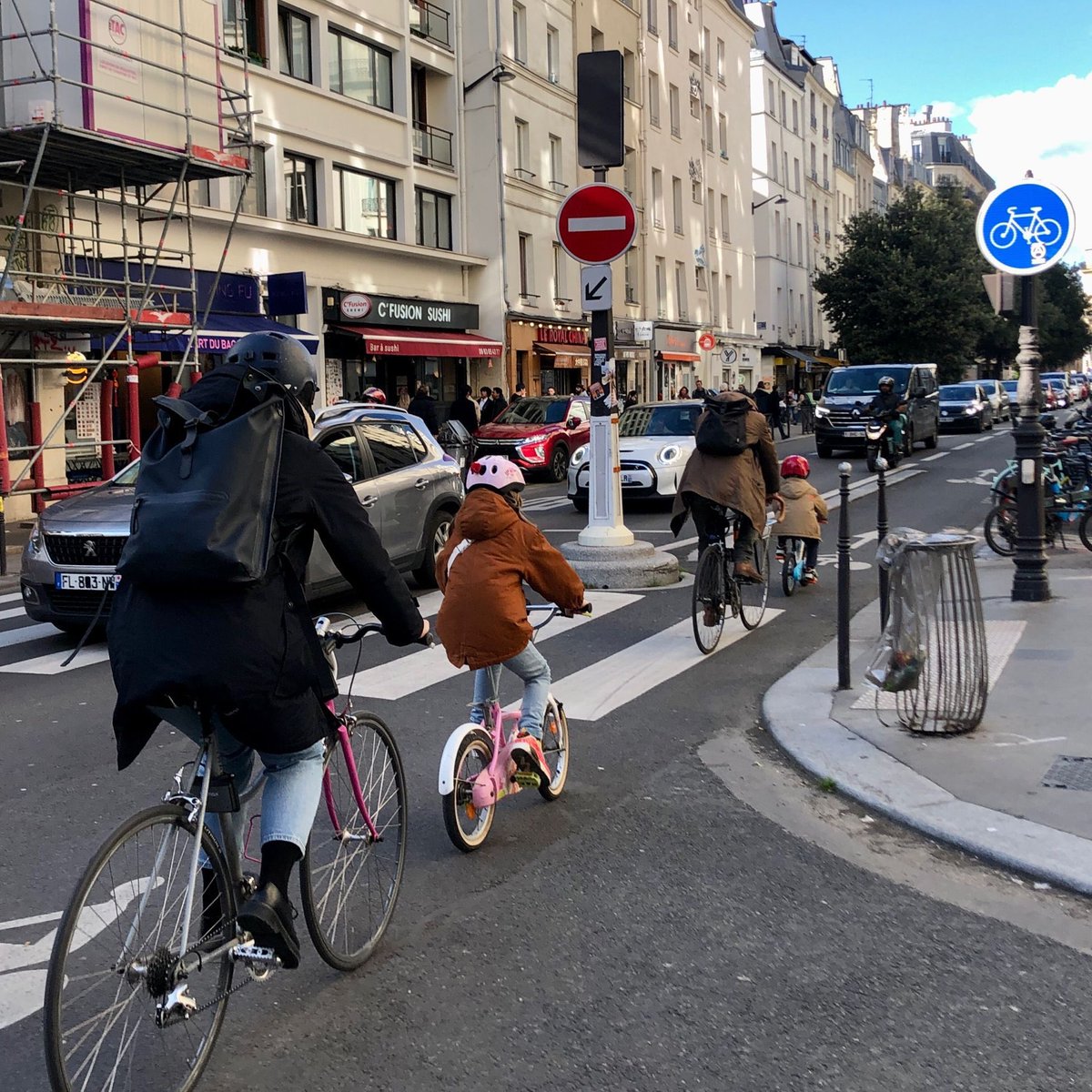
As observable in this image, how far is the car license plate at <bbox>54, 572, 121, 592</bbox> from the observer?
8.87 meters

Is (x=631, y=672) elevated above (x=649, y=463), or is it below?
below

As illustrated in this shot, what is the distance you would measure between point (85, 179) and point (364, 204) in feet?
37.2

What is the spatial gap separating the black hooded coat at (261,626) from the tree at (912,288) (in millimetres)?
56412

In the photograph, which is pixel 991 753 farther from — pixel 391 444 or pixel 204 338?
pixel 204 338

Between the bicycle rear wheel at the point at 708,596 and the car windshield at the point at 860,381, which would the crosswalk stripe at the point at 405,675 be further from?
the car windshield at the point at 860,381

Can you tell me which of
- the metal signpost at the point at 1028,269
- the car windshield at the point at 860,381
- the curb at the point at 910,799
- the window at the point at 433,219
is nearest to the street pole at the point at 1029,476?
the metal signpost at the point at 1028,269

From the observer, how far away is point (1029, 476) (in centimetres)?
989

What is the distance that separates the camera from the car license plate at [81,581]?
887 centimetres

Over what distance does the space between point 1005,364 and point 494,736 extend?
91.6m

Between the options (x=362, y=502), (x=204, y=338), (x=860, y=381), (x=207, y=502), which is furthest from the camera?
(x=860, y=381)

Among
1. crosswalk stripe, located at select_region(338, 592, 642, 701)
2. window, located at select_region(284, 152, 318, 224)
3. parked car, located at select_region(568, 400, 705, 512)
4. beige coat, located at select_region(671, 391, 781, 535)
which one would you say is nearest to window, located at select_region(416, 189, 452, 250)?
window, located at select_region(284, 152, 318, 224)

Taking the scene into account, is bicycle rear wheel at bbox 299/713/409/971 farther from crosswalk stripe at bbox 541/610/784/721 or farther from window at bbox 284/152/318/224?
window at bbox 284/152/318/224

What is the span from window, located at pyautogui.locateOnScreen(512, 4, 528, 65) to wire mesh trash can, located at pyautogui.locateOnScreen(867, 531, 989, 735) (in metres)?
33.1

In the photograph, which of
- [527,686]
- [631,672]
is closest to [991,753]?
[527,686]
